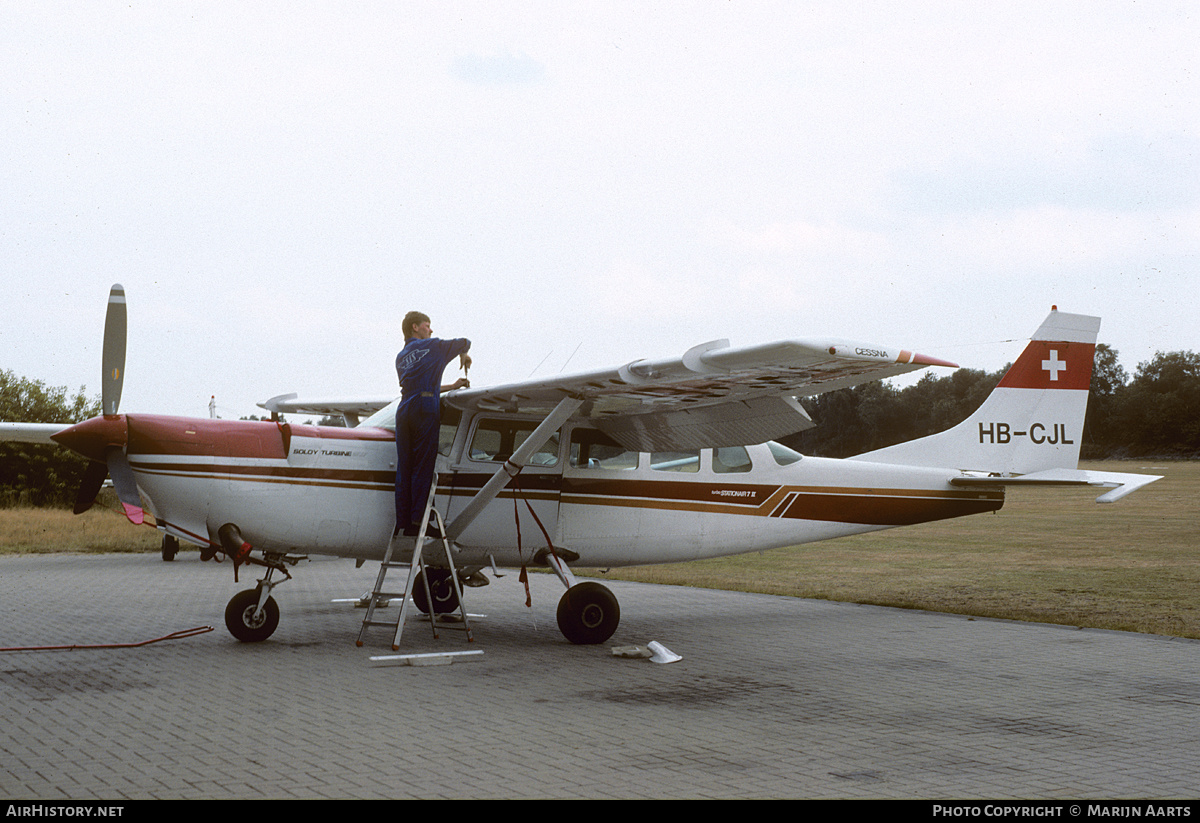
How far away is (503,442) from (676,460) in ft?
5.83

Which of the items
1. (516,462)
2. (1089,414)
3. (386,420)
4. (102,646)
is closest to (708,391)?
(516,462)

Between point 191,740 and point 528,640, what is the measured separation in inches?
163

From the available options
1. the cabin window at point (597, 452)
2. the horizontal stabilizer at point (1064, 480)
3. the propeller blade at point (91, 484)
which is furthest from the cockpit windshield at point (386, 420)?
the horizontal stabilizer at point (1064, 480)

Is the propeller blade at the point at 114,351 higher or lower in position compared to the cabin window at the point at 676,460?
higher

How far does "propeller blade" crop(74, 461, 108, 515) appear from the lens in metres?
7.90

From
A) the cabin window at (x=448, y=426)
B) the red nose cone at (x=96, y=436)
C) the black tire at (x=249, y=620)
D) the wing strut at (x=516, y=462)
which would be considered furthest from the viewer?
the cabin window at (x=448, y=426)

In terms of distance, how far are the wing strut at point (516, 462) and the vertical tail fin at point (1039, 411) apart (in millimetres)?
4721

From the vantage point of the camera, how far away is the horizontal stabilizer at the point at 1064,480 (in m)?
10.6

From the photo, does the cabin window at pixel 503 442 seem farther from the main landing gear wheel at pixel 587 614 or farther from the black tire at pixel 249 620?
the black tire at pixel 249 620

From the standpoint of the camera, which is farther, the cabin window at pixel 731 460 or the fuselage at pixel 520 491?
the cabin window at pixel 731 460

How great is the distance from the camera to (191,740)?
522cm

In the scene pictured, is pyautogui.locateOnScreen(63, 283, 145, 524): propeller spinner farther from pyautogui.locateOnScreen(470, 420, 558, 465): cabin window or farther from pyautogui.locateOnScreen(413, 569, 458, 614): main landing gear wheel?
pyautogui.locateOnScreen(413, 569, 458, 614): main landing gear wheel

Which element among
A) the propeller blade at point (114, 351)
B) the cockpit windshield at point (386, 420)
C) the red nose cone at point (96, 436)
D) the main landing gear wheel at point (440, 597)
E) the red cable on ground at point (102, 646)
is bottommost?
the red cable on ground at point (102, 646)
